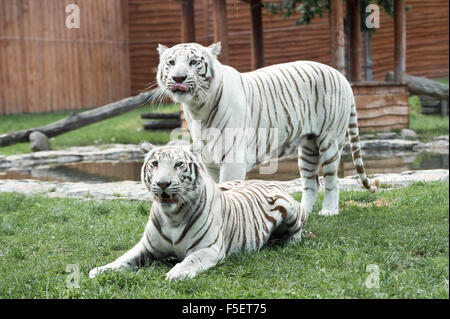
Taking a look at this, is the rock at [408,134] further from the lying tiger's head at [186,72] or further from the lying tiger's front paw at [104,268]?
the lying tiger's front paw at [104,268]

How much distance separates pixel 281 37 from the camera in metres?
17.8

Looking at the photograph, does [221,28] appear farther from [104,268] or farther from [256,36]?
[104,268]

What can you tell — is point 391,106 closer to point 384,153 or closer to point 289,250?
point 384,153

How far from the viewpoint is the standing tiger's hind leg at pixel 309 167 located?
5508 millimetres

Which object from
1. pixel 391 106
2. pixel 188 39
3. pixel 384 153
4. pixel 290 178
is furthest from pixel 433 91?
pixel 290 178

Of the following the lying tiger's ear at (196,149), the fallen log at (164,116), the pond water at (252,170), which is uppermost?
the lying tiger's ear at (196,149)

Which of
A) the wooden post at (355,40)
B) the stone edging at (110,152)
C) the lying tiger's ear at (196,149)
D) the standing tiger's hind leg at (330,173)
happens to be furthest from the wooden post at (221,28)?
the lying tiger's ear at (196,149)

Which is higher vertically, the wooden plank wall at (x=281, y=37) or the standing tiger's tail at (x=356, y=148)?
the wooden plank wall at (x=281, y=37)

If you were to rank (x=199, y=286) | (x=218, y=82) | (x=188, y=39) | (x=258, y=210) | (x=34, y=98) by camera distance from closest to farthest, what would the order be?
(x=199, y=286) → (x=258, y=210) → (x=218, y=82) → (x=188, y=39) → (x=34, y=98)

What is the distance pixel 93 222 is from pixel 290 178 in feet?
11.5

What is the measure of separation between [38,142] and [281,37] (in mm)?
8634

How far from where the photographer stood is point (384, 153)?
10.1 metres

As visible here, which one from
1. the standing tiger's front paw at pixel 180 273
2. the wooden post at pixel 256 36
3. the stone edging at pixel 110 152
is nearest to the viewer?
the standing tiger's front paw at pixel 180 273

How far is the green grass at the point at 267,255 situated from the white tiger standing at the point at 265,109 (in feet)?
1.92
